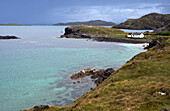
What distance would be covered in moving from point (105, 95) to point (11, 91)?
27.6 meters

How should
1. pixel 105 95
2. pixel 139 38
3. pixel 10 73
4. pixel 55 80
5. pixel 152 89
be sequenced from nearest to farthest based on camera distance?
1. pixel 152 89
2. pixel 105 95
3. pixel 55 80
4. pixel 10 73
5. pixel 139 38

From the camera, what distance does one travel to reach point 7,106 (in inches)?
1316

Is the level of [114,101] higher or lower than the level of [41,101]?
higher

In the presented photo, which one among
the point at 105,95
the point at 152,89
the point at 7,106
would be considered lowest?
the point at 7,106

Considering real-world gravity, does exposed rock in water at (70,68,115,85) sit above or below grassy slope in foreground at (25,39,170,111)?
below

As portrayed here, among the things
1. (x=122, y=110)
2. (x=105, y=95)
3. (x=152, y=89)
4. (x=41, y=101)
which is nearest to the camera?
(x=122, y=110)

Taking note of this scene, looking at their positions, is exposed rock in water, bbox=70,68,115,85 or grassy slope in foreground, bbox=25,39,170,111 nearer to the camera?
grassy slope in foreground, bbox=25,39,170,111

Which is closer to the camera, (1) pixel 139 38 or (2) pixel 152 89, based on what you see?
(2) pixel 152 89

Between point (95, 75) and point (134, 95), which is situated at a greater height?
point (134, 95)

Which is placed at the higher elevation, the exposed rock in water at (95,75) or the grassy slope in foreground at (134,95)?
the grassy slope in foreground at (134,95)

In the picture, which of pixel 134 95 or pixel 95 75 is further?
pixel 95 75

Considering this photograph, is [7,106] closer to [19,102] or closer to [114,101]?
[19,102]

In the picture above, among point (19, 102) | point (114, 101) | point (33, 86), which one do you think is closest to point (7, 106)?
point (19, 102)

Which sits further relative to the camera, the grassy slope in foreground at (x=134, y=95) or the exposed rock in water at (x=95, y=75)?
the exposed rock in water at (x=95, y=75)
